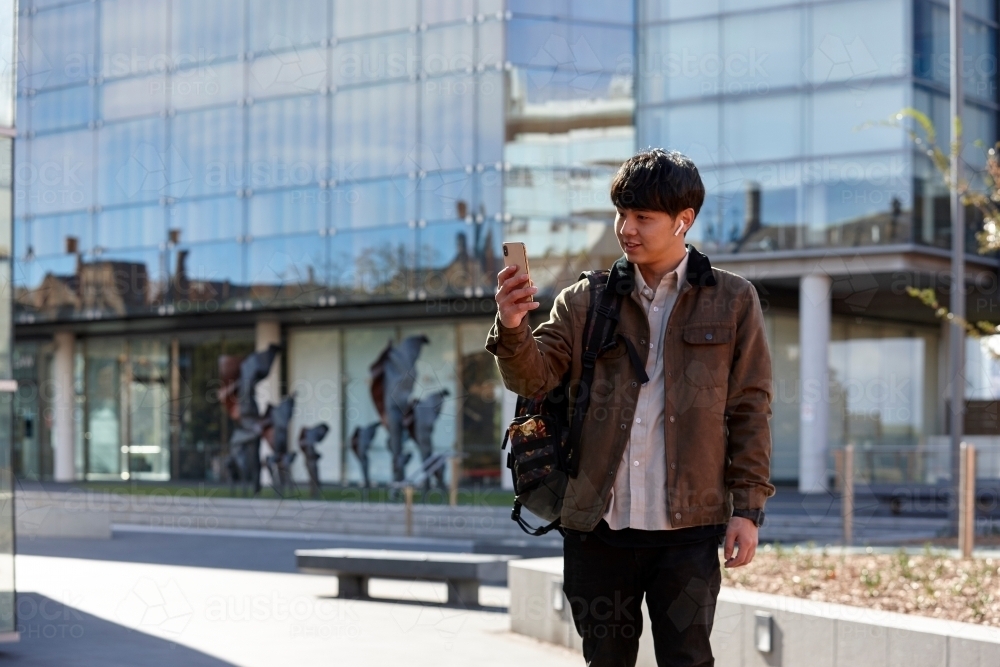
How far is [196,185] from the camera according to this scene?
34594 millimetres

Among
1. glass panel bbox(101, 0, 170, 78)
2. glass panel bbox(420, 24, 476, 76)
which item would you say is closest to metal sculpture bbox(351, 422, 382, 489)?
glass panel bbox(420, 24, 476, 76)

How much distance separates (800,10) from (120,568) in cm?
1818

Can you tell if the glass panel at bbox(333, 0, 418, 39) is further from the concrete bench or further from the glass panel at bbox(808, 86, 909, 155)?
the concrete bench

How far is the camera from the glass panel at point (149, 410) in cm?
3938

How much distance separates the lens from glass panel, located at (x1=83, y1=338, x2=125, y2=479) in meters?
40.2

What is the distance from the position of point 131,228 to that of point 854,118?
17.5m

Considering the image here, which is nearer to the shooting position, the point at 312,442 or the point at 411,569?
the point at 411,569

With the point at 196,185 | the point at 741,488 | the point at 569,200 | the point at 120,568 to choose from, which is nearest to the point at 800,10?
the point at 569,200

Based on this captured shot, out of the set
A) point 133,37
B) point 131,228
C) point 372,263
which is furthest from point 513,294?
point 133,37

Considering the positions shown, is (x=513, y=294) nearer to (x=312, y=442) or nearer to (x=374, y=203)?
Result: (x=312, y=442)

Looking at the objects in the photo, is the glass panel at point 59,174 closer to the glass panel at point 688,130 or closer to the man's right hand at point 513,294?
the glass panel at point 688,130

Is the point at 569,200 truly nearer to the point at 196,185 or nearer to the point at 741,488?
the point at 196,185

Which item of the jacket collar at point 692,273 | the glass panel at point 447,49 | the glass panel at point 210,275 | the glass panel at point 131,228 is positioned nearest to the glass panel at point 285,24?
the glass panel at point 447,49

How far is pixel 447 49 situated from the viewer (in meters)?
31.0
